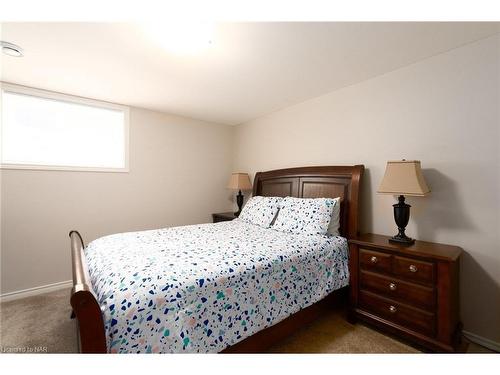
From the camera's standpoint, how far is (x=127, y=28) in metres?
1.57

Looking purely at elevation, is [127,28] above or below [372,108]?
above

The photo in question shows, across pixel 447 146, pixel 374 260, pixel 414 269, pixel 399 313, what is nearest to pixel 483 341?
pixel 399 313

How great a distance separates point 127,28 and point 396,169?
2.25 meters

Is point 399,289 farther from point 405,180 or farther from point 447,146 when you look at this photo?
point 447,146

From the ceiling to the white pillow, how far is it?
1.31 m

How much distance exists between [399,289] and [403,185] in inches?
31.3

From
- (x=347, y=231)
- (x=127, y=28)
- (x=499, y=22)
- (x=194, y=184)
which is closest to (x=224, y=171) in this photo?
(x=194, y=184)

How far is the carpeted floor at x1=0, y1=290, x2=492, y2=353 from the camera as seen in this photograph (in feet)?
5.46

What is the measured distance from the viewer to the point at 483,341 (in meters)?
1.69

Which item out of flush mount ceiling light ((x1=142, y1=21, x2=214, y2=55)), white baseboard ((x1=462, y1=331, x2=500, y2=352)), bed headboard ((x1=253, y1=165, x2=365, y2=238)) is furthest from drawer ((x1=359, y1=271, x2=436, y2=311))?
flush mount ceiling light ((x1=142, y1=21, x2=214, y2=55))

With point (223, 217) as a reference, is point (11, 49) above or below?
above
